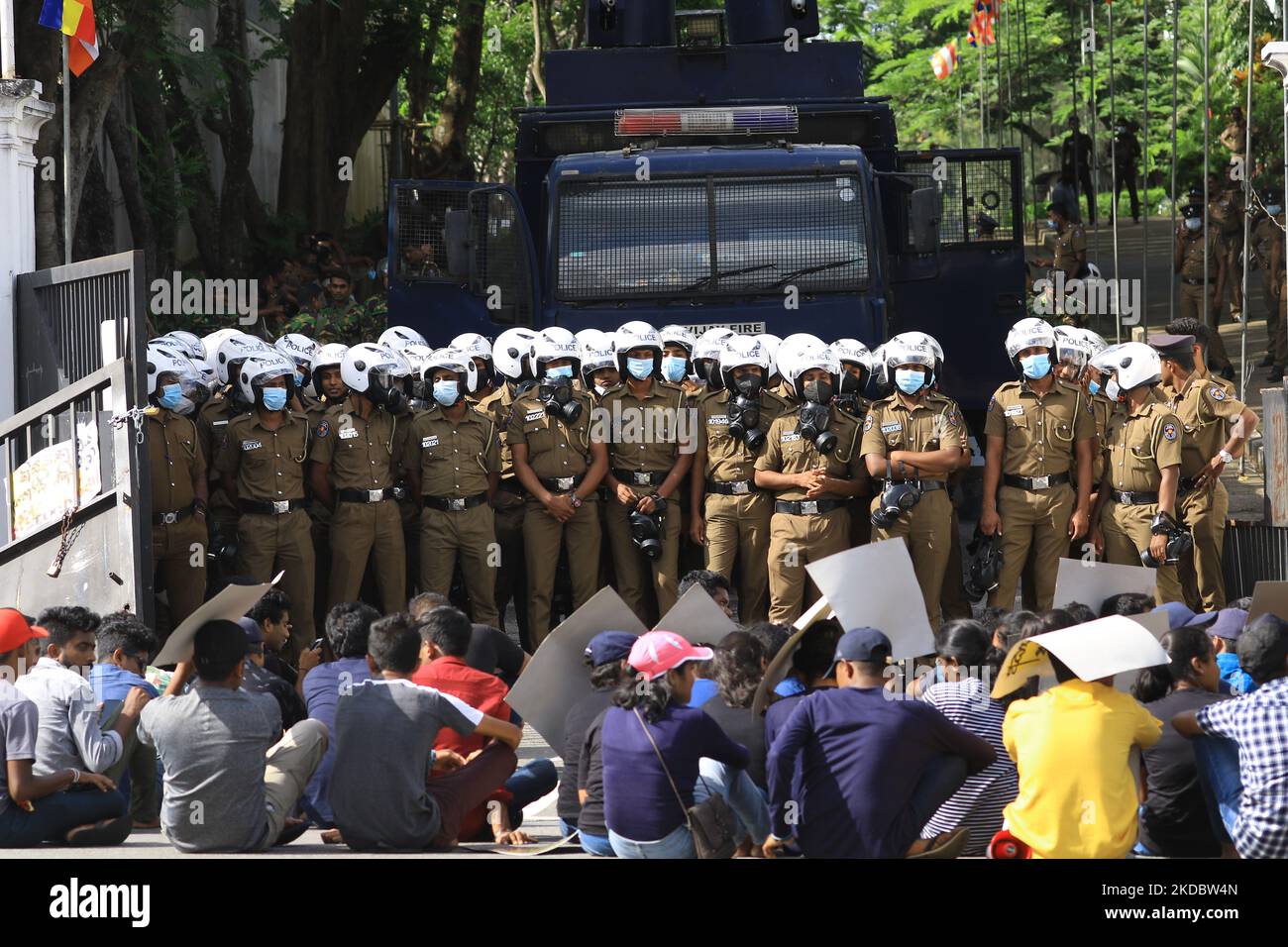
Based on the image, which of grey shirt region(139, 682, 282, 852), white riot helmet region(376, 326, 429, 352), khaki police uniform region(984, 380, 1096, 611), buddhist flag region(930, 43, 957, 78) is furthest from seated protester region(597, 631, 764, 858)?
buddhist flag region(930, 43, 957, 78)

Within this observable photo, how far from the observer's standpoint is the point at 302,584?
10648 mm

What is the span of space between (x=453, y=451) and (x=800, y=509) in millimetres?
2028


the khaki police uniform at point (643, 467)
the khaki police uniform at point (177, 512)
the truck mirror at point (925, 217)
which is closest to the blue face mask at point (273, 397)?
the khaki police uniform at point (177, 512)

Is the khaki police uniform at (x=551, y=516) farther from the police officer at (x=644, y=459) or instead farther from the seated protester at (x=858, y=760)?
the seated protester at (x=858, y=760)

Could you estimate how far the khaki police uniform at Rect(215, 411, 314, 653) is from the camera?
415 inches

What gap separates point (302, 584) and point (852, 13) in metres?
21.6

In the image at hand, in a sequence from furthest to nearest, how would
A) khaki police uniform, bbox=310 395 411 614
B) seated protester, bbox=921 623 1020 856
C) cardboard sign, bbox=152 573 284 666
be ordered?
khaki police uniform, bbox=310 395 411 614 → cardboard sign, bbox=152 573 284 666 → seated protester, bbox=921 623 1020 856

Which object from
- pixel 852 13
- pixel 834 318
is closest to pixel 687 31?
pixel 834 318

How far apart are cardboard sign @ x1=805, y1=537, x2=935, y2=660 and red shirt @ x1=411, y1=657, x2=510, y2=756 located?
1.43 meters

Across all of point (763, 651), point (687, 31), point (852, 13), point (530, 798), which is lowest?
point (530, 798)

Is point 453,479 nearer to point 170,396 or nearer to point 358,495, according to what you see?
point 358,495

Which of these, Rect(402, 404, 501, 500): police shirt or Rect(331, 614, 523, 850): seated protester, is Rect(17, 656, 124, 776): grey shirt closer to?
Rect(331, 614, 523, 850): seated protester

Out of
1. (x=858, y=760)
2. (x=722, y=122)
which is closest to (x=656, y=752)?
(x=858, y=760)
